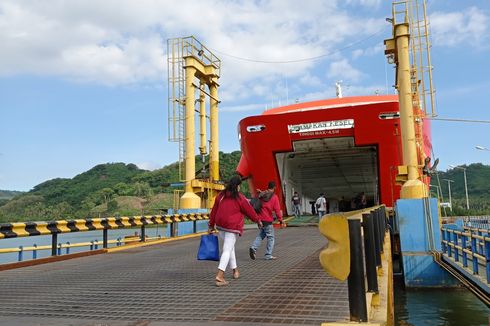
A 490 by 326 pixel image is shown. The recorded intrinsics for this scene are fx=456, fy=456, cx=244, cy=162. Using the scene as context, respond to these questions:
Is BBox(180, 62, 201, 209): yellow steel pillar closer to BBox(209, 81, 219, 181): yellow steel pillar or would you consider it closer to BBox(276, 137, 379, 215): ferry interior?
BBox(209, 81, 219, 181): yellow steel pillar

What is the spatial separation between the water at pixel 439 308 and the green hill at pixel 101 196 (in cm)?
5319

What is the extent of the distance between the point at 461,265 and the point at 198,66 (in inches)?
559

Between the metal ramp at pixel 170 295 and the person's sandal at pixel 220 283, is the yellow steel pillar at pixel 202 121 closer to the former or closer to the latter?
the metal ramp at pixel 170 295

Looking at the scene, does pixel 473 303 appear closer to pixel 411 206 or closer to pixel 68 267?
pixel 411 206

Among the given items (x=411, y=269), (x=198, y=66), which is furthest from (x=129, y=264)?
(x=198, y=66)

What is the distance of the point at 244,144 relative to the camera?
21.0m

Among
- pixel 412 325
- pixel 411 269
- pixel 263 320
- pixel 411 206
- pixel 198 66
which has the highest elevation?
pixel 198 66

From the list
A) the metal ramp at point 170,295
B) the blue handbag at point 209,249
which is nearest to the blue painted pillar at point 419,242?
the metal ramp at point 170,295

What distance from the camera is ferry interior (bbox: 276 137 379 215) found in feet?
73.0

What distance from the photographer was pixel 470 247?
10195 mm

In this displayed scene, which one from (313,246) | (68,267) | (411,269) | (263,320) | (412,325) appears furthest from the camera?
(411,269)

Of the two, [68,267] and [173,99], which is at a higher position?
[173,99]

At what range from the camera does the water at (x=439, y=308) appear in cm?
1020

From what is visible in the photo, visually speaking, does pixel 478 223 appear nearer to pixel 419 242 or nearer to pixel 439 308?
pixel 419 242
